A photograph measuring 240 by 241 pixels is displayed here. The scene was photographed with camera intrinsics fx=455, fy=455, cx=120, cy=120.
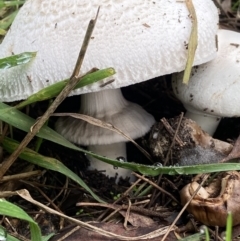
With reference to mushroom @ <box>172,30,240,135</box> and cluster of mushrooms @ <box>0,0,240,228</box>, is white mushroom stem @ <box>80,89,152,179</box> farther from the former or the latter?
cluster of mushrooms @ <box>0,0,240,228</box>

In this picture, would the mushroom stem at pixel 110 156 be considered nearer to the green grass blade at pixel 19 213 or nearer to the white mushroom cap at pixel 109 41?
the white mushroom cap at pixel 109 41

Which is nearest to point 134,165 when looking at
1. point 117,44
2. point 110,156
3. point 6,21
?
point 117,44

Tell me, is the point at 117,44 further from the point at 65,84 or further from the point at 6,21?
the point at 6,21

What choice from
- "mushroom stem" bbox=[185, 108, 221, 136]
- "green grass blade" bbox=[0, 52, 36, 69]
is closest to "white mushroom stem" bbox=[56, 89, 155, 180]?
"mushroom stem" bbox=[185, 108, 221, 136]

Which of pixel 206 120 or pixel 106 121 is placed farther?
pixel 206 120

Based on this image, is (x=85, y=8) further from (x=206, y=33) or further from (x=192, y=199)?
(x=192, y=199)

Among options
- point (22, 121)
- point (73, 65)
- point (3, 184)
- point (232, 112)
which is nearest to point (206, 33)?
point (232, 112)

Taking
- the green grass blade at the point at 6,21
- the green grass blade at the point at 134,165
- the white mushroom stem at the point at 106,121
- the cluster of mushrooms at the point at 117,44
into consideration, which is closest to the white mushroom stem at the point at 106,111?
the white mushroom stem at the point at 106,121
